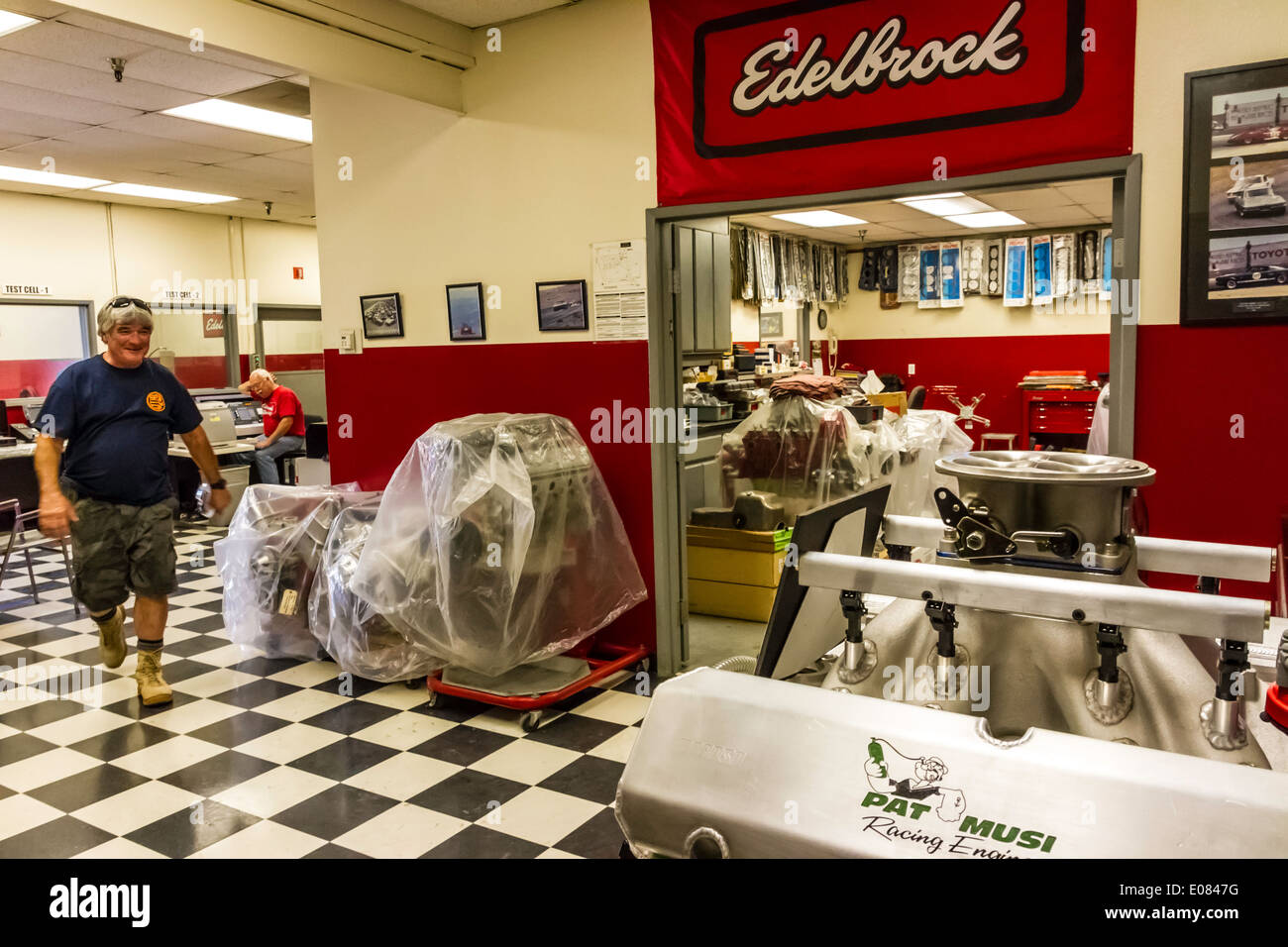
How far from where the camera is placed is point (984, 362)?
11.1 m

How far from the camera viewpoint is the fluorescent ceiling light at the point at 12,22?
14.1ft

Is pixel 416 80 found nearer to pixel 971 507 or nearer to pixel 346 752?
pixel 346 752

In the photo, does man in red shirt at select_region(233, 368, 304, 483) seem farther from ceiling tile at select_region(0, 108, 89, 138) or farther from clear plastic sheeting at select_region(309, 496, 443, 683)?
clear plastic sheeting at select_region(309, 496, 443, 683)

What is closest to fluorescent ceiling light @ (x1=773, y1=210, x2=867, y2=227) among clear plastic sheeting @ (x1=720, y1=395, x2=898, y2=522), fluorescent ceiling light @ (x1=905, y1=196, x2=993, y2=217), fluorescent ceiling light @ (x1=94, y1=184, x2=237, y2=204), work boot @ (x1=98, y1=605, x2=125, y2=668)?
fluorescent ceiling light @ (x1=905, y1=196, x2=993, y2=217)

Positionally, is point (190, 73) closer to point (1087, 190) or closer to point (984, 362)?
point (1087, 190)

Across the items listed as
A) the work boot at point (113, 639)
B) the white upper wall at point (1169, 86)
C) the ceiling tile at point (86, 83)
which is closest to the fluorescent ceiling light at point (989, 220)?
the white upper wall at point (1169, 86)

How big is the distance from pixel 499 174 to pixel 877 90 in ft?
6.45

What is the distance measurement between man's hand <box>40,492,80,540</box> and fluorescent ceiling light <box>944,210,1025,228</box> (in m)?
8.13

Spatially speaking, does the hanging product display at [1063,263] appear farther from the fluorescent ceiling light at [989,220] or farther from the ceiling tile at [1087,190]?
the ceiling tile at [1087,190]

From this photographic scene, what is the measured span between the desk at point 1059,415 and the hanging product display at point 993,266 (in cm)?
162

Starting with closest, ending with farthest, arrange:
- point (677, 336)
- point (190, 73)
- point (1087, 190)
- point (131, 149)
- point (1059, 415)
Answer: point (677, 336) → point (190, 73) → point (131, 149) → point (1087, 190) → point (1059, 415)

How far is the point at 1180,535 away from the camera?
3.22m

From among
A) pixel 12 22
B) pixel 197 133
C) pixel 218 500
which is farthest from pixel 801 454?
pixel 197 133
